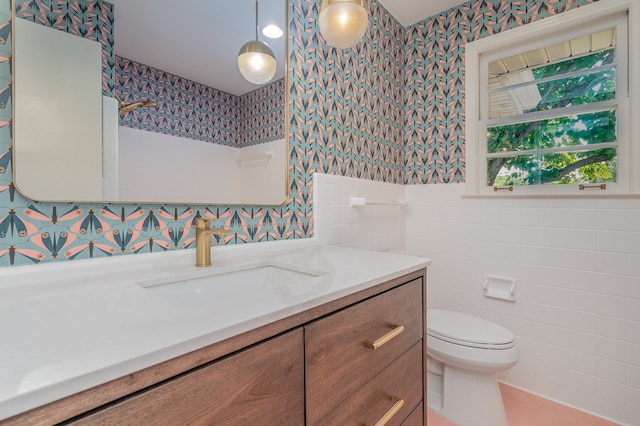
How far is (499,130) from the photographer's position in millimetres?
1949

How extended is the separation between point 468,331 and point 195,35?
1.78 meters

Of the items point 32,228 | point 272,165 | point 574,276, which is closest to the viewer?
point 32,228

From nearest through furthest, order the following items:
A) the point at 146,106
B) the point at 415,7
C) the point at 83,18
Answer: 1. the point at 83,18
2. the point at 146,106
3. the point at 415,7

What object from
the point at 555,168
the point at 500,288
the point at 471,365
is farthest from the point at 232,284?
the point at 555,168

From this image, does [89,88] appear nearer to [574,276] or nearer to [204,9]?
[204,9]

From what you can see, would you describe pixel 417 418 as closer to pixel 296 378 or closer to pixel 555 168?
pixel 296 378

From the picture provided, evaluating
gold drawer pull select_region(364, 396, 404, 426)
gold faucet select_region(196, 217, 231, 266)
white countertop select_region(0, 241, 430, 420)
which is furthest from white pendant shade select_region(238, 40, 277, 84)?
gold drawer pull select_region(364, 396, 404, 426)

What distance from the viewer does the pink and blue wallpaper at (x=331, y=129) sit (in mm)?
808

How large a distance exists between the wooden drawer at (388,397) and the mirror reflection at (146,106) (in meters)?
0.79

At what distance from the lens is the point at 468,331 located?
4.94 feet

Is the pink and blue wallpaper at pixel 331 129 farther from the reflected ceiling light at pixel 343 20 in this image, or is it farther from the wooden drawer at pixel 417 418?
the wooden drawer at pixel 417 418

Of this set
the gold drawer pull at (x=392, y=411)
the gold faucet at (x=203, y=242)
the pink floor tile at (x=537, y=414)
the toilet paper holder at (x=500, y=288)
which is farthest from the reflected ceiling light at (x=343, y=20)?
the pink floor tile at (x=537, y=414)

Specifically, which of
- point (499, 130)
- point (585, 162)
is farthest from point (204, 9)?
point (585, 162)

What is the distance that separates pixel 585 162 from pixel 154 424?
87.1 inches
